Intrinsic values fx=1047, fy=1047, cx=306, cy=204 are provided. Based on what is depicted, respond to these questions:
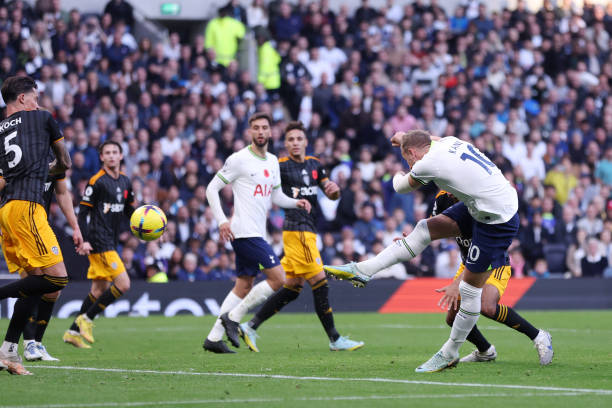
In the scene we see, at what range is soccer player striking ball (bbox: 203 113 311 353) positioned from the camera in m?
12.2

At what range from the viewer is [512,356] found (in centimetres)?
1132

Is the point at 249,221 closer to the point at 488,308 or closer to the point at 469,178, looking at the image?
the point at 488,308

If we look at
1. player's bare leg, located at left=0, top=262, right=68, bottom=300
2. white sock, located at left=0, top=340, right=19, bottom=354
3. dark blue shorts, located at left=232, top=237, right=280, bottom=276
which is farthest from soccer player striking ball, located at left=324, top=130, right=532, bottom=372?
white sock, located at left=0, top=340, right=19, bottom=354

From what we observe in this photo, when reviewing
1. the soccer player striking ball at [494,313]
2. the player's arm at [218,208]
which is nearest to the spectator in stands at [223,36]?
the player's arm at [218,208]

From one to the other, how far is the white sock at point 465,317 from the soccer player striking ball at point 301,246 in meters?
3.17

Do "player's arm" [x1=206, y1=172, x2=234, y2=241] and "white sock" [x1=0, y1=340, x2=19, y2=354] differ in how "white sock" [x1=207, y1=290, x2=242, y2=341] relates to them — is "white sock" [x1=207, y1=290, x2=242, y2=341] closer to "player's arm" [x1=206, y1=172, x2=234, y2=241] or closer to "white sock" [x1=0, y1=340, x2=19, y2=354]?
"player's arm" [x1=206, y1=172, x2=234, y2=241]

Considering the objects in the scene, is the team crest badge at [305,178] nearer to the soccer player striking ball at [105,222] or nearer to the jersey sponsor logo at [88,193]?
the soccer player striking ball at [105,222]

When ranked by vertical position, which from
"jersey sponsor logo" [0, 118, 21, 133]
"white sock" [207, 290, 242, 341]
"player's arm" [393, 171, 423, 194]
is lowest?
"white sock" [207, 290, 242, 341]

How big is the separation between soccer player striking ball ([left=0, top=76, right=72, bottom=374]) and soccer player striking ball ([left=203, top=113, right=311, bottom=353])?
2994 mm

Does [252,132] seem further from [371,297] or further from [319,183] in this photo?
[371,297]

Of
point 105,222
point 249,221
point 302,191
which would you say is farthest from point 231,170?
point 105,222

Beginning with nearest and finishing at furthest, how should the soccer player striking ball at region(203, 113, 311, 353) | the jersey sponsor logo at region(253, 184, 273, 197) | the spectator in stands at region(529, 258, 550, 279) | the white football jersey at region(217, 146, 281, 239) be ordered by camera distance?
the soccer player striking ball at region(203, 113, 311, 353)
the white football jersey at region(217, 146, 281, 239)
the jersey sponsor logo at region(253, 184, 273, 197)
the spectator in stands at region(529, 258, 550, 279)

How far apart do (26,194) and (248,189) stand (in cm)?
359

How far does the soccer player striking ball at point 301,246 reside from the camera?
502 inches
